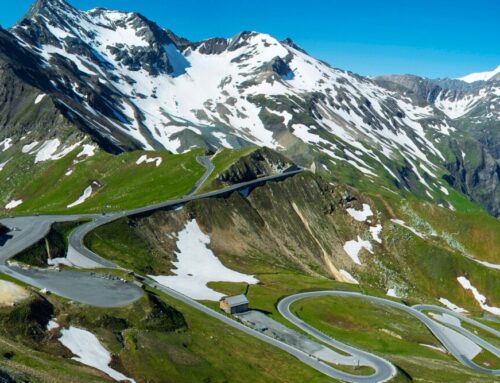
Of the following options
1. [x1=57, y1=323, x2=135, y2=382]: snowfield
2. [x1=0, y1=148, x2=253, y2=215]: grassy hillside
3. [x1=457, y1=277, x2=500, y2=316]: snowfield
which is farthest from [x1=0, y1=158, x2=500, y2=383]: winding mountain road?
[x1=457, y1=277, x2=500, y2=316]: snowfield

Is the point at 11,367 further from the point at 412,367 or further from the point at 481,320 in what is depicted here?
the point at 481,320

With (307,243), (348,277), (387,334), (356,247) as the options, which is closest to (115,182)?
(307,243)

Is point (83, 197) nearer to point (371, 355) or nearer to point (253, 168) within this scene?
point (253, 168)

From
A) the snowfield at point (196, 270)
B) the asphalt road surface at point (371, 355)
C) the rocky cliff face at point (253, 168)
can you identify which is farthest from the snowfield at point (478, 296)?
the snowfield at point (196, 270)

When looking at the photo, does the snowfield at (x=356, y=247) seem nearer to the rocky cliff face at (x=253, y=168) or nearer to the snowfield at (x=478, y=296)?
the snowfield at (x=478, y=296)

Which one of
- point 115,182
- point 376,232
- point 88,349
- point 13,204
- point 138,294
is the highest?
point 115,182

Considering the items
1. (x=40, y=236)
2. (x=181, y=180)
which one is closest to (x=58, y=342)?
(x=40, y=236)

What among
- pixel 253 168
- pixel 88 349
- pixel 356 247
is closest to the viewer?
pixel 88 349
